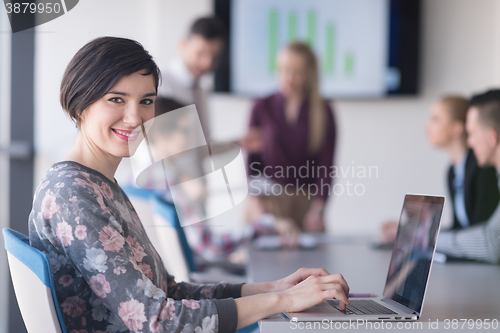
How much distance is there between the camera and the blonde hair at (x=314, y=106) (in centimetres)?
258

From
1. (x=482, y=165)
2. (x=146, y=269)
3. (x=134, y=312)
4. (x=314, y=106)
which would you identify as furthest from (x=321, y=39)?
(x=134, y=312)

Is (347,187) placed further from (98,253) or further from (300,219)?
(98,253)

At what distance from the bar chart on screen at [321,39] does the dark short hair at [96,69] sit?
7.18 ft

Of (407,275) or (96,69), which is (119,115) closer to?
(96,69)

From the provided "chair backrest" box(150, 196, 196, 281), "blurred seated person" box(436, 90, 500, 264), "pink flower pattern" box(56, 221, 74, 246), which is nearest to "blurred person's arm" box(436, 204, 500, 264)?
"blurred seated person" box(436, 90, 500, 264)

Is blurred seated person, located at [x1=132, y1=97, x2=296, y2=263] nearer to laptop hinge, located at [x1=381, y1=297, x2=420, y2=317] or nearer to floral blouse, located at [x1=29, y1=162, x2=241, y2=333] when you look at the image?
floral blouse, located at [x1=29, y1=162, x2=241, y2=333]

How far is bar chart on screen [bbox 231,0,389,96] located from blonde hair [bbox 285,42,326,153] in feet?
1.55

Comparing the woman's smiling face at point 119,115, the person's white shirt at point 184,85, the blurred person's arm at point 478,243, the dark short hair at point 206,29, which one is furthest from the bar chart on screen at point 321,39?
the woman's smiling face at point 119,115

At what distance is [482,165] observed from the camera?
1630mm

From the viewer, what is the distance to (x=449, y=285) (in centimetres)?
111

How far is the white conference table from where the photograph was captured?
0.78 meters

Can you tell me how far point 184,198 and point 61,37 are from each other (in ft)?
2.47

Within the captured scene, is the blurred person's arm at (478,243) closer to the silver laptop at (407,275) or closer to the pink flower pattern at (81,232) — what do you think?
the silver laptop at (407,275)

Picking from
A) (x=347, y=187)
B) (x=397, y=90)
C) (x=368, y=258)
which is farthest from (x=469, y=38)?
(x=368, y=258)
